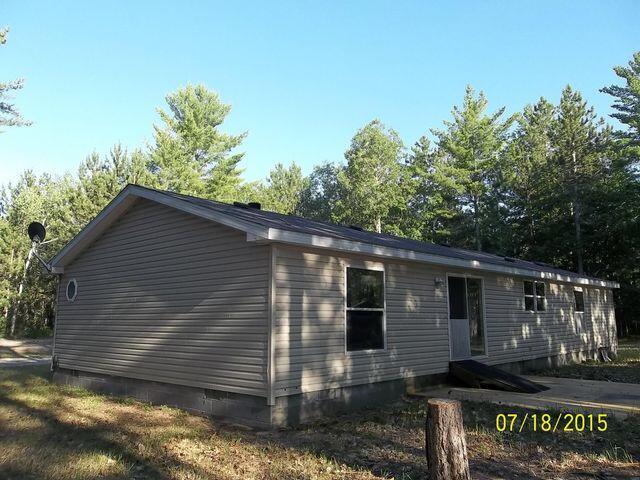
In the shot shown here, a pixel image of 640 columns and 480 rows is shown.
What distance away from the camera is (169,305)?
8102 mm

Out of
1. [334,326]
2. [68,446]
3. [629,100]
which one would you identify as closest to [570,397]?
[334,326]

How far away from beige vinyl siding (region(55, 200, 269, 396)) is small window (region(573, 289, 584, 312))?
1259 centimetres

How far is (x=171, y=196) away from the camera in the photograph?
26.5 feet

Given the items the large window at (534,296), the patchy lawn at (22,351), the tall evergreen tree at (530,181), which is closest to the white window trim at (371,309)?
the large window at (534,296)

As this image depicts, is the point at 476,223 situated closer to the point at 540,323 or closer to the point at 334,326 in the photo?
the point at 540,323

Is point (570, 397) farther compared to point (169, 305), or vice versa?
point (169, 305)

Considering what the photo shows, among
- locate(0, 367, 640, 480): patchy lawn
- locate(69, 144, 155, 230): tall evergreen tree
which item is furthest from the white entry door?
locate(69, 144, 155, 230): tall evergreen tree

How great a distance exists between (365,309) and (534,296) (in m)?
7.17

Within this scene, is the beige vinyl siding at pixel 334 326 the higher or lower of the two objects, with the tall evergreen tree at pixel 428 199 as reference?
lower

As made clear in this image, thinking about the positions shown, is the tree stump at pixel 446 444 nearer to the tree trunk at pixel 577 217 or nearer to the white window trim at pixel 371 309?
the white window trim at pixel 371 309

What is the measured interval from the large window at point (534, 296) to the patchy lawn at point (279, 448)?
6.25 meters

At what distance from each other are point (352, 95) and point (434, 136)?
17287mm

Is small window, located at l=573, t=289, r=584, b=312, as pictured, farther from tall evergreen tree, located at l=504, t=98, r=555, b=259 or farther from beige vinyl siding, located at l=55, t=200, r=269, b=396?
tall evergreen tree, located at l=504, t=98, r=555, b=259

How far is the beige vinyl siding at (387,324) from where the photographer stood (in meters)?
6.63
